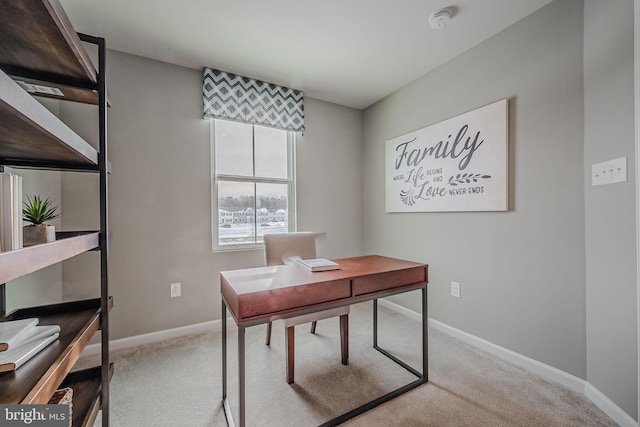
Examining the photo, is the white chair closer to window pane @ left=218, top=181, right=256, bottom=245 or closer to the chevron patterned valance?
window pane @ left=218, top=181, right=256, bottom=245

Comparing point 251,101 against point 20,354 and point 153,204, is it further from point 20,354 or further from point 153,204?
point 20,354

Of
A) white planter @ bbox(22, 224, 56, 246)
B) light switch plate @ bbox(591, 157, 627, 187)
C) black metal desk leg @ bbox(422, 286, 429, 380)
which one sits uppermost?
light switch plate @ bbox(591, 157, 627, 187)

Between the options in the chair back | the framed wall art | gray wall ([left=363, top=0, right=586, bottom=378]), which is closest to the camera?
gray wall ([left=363, top=0, right=586, bottom=378])

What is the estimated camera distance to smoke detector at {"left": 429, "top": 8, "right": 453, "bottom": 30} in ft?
5.98

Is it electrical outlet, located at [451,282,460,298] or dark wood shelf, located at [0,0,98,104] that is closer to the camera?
dark wood shelf, located at [0,0,98,104]

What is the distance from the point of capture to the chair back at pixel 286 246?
2.22m

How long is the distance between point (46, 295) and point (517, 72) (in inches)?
152

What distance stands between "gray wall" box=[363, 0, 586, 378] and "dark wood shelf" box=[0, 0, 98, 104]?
255 centimetres

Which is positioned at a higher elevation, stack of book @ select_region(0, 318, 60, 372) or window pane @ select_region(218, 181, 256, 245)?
window pane @ select_region(218, 181, 256, 245)

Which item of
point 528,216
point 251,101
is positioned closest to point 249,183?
point 251,101

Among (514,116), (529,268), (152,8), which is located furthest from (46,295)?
(514,116)

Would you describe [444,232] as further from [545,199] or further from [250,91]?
[250,91]

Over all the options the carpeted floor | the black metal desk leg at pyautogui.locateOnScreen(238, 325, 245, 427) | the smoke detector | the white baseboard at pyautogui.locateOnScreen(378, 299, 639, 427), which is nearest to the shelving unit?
the carpeted floor

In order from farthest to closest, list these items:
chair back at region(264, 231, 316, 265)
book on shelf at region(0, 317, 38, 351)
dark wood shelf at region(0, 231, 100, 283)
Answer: chair back at region(264, 231, 316, 265)
book on shelf at region(0, 317, 38, 351)
dark wood shelf at region(0, 231, 100, 283)
